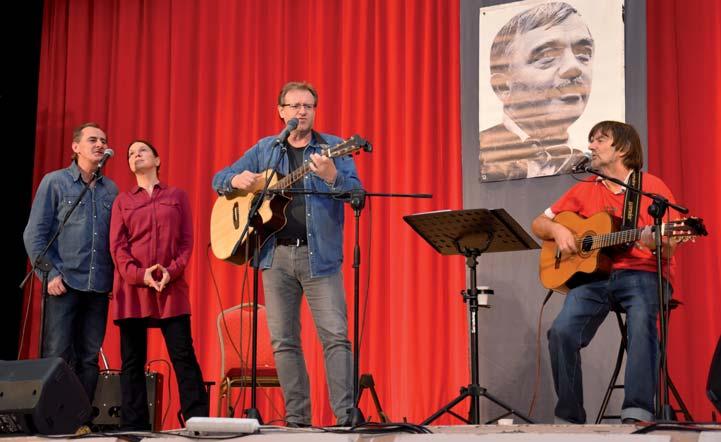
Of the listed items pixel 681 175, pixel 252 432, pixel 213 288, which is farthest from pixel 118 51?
pixel 252 432

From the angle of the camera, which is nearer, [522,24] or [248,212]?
[248,212]

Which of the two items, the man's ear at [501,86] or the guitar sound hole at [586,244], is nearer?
the guitar sound hole at [586,244]

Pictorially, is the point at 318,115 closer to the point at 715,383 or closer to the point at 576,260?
the point at 576,260

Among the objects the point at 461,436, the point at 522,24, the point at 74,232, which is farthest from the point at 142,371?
the point at 522,24

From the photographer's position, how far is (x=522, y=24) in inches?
217

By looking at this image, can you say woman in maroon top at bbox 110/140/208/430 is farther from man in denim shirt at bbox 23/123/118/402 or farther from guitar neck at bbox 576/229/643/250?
guitar neck at bbox 576/229/643/250

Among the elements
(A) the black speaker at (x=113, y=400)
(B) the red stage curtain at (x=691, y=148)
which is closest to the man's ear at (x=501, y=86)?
(B) the red stage curtain at (x=691, y=148)

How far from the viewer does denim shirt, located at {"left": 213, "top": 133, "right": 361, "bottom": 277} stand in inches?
164

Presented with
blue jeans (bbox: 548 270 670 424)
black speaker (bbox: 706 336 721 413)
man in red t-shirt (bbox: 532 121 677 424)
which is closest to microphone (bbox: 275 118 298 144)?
man in red t-shirt (bbox: 532 121 677 424)

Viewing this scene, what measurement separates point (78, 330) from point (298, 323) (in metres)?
1.44

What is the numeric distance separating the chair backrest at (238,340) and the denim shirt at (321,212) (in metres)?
1.48

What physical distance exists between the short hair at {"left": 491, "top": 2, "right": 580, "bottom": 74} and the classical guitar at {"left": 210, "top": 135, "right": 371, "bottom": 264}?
6.25 ft

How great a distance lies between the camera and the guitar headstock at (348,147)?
388cm

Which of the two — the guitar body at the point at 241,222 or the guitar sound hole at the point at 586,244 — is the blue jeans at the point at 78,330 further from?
the guitar sound hole at the point at 586,244
